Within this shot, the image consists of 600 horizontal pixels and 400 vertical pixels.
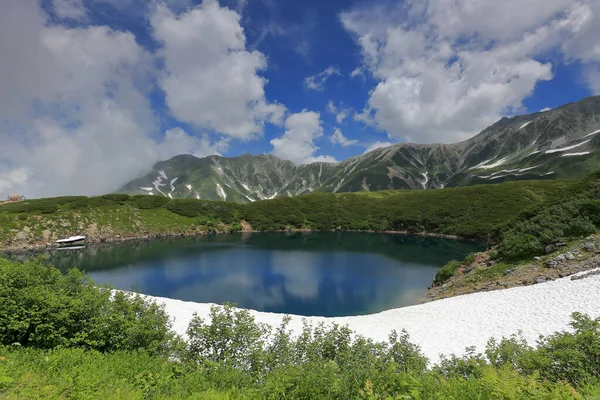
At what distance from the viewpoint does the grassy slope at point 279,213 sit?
8400cm

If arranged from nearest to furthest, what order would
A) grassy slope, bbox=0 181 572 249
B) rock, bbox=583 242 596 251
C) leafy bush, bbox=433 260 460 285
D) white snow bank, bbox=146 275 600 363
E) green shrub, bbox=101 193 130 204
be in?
white snow bank, bbox=146 275 600 363 < rock, bbox=583 242 596 251 < leafy bush, bbox=433 260 460 285 < grassy slope, bbox=0 181 572 249 < green shrub, bbox=101 193 130 204

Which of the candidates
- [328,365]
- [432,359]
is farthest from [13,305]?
[432,359]

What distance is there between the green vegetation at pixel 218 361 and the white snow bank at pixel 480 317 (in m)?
3.22

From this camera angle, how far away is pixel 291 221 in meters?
119

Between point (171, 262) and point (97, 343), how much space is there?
5137cm

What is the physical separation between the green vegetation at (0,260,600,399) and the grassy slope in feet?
278

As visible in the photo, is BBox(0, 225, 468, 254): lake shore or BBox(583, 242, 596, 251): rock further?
BBox(0, 225, 468, 254): lake shore

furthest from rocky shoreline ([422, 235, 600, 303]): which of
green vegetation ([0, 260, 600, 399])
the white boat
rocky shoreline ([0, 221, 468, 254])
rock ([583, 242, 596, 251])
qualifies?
the white boat

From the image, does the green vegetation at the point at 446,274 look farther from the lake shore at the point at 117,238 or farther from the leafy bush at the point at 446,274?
the lake shore at the point at 117,238

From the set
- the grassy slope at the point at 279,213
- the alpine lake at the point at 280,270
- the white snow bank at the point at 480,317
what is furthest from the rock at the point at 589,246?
the grassy slope at the point at 279,213

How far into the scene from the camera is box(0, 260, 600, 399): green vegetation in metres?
6.80

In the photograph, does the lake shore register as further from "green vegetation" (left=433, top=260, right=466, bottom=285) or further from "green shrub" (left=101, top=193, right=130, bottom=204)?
"green vegetation" (left=433, top=260, right=466, bottom=285)

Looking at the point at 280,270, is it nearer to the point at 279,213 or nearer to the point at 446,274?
the point at 446,274

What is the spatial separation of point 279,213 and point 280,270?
7193 cm
